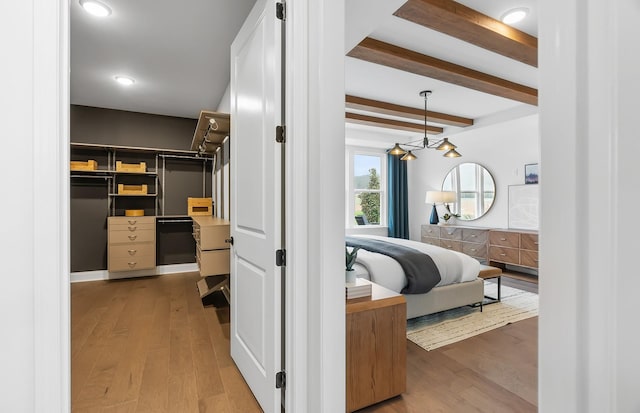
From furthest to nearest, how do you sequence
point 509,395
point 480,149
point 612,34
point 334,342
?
point 480,149 → point 509,395 → point 334,342 → point 612,34

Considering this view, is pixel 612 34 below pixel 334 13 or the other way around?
below

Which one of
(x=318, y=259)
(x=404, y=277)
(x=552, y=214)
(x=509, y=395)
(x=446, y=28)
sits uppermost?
(x=446, y=28)

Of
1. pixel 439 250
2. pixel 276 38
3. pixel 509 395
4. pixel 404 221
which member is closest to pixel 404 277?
pixel 439 250

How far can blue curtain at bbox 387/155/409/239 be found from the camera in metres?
6.92

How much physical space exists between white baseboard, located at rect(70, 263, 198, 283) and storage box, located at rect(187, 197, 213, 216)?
42.1 inches

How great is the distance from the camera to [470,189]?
5727 mm

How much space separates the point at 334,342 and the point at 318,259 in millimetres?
378

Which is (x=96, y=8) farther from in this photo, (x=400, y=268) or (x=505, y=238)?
(x=505, y=238)

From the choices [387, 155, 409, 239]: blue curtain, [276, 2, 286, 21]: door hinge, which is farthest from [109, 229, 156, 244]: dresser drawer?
[387, 155, 409, 239]: blue curtain

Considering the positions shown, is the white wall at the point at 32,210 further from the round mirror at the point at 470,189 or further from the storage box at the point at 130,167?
the round mirror at the point at 470,189

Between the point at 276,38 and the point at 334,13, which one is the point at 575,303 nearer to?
the point at 334,13

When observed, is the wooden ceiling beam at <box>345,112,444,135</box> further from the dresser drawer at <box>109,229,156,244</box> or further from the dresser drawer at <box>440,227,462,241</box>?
the dresser drawer at <box>109,229,156,244</box>

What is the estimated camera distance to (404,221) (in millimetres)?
6988

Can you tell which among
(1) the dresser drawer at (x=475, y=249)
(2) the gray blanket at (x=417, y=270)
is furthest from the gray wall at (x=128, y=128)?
(1) the dresser drawer at (x=475, y=249)
